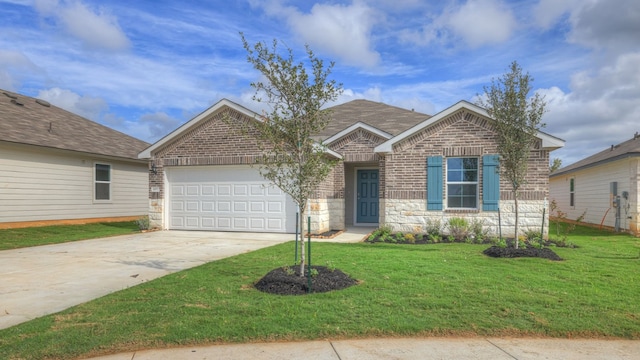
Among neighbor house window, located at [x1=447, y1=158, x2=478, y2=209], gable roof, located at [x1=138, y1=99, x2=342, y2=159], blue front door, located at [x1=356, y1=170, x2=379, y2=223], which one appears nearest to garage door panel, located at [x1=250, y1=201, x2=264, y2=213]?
gable roof, located at [x1=138, y1=99, x2=342, y2=159]

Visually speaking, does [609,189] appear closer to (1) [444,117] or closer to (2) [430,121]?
(1) [444,117]

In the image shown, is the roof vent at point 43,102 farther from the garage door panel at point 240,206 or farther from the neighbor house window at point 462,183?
the neighbor house window at point 462,183

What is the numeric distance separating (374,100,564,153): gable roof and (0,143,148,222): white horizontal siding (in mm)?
11953

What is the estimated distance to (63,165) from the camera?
16359mm

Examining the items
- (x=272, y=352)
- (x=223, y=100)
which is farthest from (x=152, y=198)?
(x=272, y=352)

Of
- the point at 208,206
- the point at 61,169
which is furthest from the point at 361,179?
the point at 61,169

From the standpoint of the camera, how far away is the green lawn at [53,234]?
12.0 m

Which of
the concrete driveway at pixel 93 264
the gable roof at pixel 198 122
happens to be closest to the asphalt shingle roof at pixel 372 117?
the gable roof at pixel 198 122

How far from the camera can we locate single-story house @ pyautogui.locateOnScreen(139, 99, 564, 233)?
42.4 feet

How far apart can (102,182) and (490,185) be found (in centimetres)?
1533

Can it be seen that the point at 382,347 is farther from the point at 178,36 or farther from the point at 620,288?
the point at 178,36

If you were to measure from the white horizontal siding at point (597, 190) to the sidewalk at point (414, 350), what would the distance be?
13276 millimetres

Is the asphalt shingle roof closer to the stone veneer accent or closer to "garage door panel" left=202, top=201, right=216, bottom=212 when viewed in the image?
the stone veneer accent

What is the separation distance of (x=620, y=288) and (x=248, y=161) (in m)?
10.9
